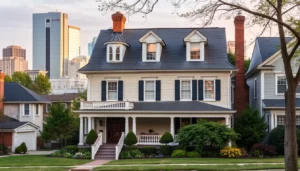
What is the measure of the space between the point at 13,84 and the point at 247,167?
3464 centimetres

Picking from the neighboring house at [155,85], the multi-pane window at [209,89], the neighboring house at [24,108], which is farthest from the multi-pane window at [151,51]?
the neighboring house at [24,108]

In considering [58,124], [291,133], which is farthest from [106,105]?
[291,133]

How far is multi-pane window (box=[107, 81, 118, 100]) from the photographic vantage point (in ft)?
115

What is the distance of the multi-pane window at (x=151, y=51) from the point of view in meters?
35.4

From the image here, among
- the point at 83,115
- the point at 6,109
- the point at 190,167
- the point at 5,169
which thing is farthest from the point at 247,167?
the point at 6,109

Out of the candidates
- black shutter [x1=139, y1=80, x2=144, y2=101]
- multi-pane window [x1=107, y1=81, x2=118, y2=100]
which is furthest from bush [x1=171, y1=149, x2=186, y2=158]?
multi-pane window [x1=107, y1=81, x2=118, y2=100]

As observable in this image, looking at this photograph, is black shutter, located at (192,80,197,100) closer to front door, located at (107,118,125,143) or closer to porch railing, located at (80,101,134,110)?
porch railing, located at (80,101,134,110)

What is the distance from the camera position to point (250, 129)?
32031mm

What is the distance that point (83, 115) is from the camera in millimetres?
33406

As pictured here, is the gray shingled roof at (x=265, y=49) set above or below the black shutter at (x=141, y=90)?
above

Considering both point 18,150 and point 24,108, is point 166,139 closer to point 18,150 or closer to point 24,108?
point 18,150

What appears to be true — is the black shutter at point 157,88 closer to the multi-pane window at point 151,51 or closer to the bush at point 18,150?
the multi-pane window at point 151,51

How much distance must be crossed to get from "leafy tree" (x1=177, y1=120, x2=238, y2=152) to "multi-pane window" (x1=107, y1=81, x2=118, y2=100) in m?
7.25

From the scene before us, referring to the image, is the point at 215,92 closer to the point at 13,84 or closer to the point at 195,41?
the point at 195,41
